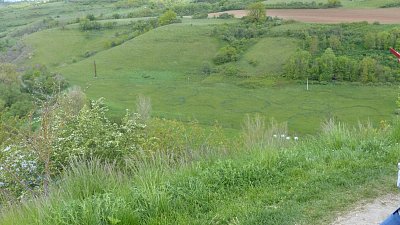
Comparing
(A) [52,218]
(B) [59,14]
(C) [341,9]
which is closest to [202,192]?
(A) [52,218]

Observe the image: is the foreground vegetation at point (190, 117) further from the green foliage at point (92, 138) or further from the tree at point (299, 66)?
the tree at point (299, 66)

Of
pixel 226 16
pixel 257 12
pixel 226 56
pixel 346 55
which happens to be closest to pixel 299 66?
pixel 346 55

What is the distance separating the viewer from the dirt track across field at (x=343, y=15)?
259 feet

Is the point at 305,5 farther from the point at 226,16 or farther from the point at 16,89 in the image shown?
the point at 16,89

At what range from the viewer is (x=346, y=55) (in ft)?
254

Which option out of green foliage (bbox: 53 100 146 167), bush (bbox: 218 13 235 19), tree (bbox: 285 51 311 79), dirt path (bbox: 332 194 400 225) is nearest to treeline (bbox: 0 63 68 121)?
green foliage (bbox: 53 100 146 167)

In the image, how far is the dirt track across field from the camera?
78875mm

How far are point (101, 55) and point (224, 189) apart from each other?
88229 mm

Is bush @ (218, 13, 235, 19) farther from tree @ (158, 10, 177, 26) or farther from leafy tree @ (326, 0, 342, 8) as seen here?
leafy tree @ (326, 0, 342, 8)

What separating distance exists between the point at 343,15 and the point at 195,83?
30.7 meters

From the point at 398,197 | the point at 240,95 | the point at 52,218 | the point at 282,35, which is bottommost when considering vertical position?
the point at 240,95

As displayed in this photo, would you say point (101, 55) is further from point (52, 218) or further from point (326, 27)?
point (52, 218)

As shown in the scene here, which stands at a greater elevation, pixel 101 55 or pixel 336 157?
pixel 336 157

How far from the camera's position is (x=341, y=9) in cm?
8606
